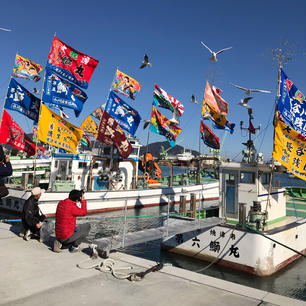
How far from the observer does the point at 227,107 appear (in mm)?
22047

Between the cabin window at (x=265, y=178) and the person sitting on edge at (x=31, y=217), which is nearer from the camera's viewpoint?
the person sitting on edge at (x=31, y=217)

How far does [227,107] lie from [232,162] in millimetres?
9618

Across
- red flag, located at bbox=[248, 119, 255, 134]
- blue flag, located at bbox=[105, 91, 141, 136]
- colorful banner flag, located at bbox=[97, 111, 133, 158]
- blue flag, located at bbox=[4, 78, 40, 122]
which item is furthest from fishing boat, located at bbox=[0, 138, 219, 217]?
red flag, located at bbox=[248, 119, 255, 134]

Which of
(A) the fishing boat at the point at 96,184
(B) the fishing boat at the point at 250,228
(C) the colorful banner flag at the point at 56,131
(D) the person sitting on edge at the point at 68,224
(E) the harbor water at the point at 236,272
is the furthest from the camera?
(A) the fishing boat at the point at 96,184

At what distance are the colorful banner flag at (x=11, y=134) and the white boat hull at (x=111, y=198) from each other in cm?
380

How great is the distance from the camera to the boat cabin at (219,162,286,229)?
506 inches

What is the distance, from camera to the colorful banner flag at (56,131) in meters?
16.7

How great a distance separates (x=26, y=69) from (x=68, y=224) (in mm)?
19834

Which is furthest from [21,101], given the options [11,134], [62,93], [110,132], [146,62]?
[146,62]

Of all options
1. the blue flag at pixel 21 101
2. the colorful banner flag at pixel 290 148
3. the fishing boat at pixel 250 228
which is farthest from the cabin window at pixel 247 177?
the blue flag at pixel 21 101

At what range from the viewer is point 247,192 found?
1301cm

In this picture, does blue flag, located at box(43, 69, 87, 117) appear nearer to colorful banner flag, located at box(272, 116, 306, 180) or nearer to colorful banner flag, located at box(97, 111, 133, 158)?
colorful banner flag, located at box(97, 111, 133, 158)

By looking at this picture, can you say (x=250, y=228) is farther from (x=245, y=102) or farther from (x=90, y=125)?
(x=90, y=125)

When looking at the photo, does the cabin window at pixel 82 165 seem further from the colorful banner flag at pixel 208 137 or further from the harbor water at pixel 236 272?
the colorful banner flag at pixel 208 137
